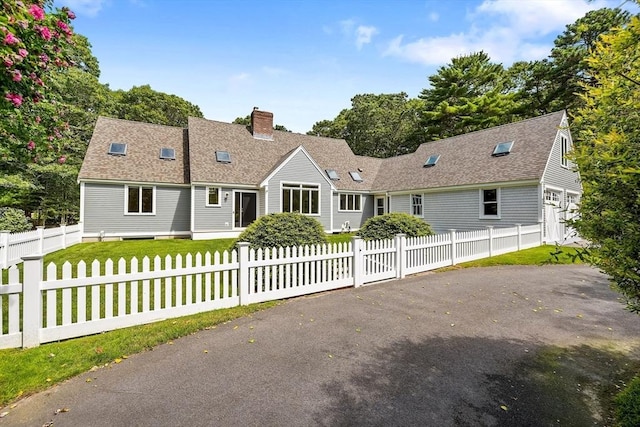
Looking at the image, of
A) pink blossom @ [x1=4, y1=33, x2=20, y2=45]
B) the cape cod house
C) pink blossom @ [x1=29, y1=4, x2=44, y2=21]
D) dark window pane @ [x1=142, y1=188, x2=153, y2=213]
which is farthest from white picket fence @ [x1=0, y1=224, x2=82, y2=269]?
pink blossom @ [x1=4, y1=33, x2=20, y2=45]

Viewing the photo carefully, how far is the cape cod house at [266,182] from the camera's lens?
1512 cm

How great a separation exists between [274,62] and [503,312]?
40.4ft

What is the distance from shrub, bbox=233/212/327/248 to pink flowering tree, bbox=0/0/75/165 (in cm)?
442

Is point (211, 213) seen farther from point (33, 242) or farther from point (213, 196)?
point (33, 242)

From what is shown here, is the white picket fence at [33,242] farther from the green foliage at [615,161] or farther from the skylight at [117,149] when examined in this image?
the green foliage at [615,161]

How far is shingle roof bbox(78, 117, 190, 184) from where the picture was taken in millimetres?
15492

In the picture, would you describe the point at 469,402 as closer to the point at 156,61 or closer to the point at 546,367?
the point at 546,367

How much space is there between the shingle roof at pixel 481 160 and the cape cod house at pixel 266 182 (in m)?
0.07

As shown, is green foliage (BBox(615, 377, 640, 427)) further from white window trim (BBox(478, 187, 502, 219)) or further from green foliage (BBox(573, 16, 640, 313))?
white window trim (BBox(478, 187, 502, 219))

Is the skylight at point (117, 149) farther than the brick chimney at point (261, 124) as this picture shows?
No

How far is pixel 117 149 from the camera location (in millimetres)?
16484

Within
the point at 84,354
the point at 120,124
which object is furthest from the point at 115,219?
the point at 84,354

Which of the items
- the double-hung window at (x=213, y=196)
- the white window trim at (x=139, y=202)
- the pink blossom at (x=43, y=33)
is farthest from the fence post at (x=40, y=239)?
the pink blossom at (x=43, y=33)

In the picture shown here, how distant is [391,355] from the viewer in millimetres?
3865
